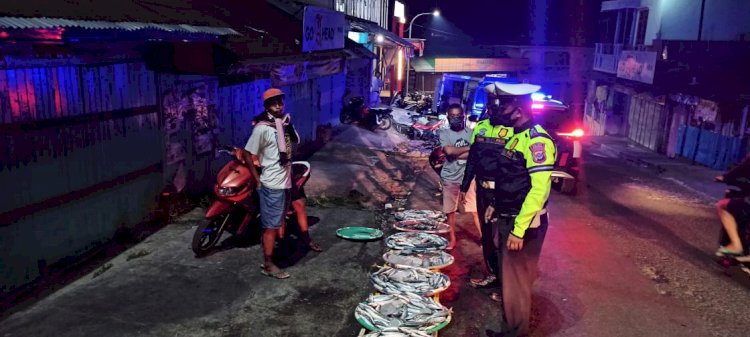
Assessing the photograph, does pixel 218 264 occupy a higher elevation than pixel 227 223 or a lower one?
lower

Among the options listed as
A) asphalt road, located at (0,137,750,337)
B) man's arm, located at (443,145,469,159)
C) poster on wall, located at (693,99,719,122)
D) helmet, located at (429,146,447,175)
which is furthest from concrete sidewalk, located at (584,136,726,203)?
man's arm, located at (443,145,469,159)

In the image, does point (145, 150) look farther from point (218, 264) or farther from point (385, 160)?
point (385, 160)

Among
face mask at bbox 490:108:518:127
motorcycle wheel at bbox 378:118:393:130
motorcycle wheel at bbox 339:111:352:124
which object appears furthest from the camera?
motorcycle wheel at bbox 378:118:393:130

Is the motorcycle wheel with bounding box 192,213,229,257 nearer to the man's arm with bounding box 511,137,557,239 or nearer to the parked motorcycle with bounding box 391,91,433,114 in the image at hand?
the man's arm with bounding box 511,137,557,239

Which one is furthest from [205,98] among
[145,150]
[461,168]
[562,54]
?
[562,54]

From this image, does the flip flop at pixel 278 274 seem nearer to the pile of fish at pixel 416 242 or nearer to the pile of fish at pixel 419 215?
the pile of fish at pixel 416 242

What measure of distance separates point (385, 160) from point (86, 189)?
8.96 meters

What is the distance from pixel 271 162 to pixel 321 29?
251 inches

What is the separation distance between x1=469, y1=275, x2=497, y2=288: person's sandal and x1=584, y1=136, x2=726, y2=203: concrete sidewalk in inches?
316

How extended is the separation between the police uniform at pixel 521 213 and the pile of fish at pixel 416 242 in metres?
1.87

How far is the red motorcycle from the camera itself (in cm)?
638

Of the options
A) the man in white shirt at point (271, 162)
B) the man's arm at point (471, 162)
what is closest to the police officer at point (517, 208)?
the man's arm at point (471, 162)

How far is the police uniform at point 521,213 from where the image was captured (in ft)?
14.4

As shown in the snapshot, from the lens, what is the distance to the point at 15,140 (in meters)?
5.00
